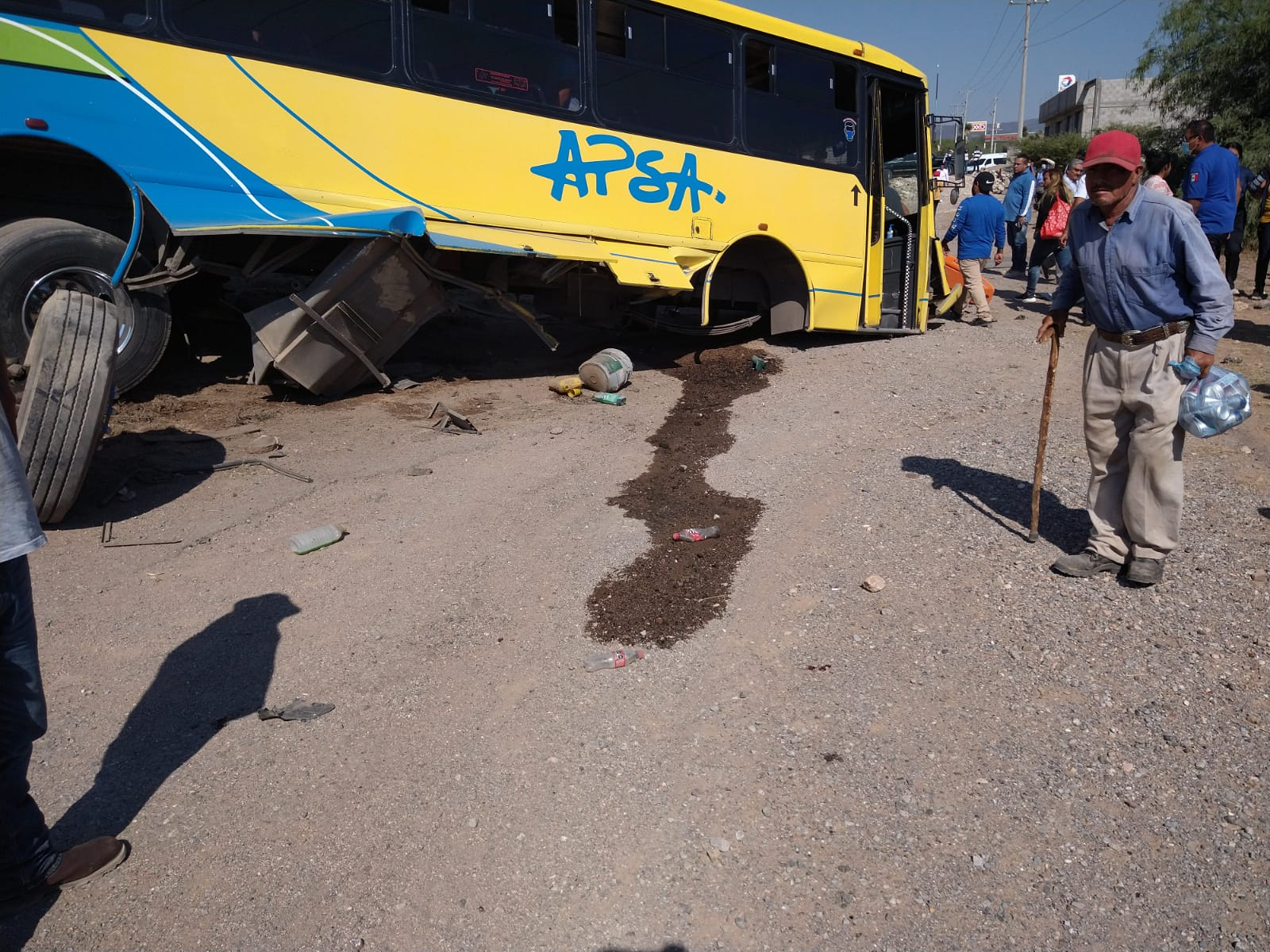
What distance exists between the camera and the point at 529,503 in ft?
16.7

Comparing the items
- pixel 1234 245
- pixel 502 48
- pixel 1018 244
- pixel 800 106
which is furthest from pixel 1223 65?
pixel 502 48

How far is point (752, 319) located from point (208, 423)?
5.09 m

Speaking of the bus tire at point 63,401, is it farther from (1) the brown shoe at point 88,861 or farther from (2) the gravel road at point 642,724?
(1) the brown shoe at point 88,861

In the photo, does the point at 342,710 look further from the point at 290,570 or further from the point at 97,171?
the point at 97,171

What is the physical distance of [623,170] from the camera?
7371 millimetres

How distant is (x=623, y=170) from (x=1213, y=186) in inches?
243

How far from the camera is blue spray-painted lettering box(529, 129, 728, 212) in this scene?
7082mm

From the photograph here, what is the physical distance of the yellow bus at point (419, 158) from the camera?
5625 mm

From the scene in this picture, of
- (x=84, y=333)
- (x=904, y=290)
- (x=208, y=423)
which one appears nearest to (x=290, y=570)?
(x=84, y=333)

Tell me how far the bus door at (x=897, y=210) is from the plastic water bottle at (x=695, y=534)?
5338 millimetres

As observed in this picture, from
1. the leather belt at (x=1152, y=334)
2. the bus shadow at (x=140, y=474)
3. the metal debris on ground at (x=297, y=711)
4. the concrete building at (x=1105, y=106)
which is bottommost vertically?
the metal debris on ground at (x=297, y=711)

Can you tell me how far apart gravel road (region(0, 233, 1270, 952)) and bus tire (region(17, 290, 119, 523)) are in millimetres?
292

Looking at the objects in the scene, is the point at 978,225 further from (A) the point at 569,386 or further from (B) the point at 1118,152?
(B) the point at 1118,152

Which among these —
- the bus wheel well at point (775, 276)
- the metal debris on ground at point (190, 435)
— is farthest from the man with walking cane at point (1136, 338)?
the metal debris on ground at point (190, 435)
